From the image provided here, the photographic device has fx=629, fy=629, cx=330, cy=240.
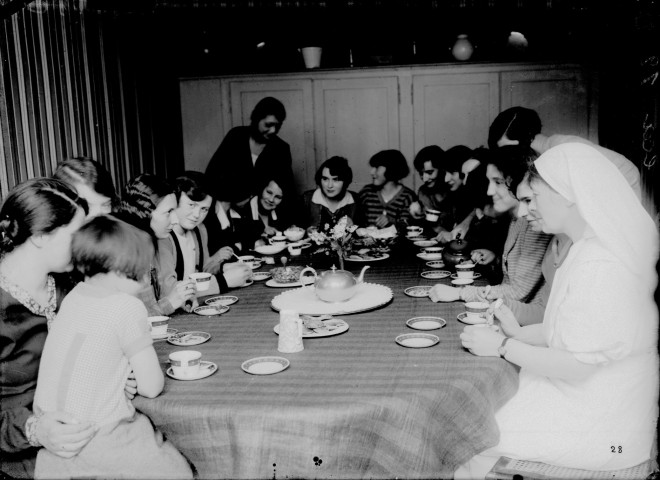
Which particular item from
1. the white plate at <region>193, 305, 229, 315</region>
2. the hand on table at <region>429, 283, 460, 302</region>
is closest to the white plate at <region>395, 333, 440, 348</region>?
the hand on table at <region>429, 283, 460, 302</region>

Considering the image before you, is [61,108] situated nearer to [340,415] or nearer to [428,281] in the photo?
[428,281]

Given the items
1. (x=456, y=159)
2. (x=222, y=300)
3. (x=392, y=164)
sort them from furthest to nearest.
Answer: (x=392, y=164) → (x=456, y=159) → (x=222, y=300)

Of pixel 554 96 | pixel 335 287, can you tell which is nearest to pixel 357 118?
pixel 554 96

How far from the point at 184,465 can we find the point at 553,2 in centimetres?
576

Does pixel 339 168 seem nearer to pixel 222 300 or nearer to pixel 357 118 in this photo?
pixel 357 118

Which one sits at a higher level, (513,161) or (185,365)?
(513,161)

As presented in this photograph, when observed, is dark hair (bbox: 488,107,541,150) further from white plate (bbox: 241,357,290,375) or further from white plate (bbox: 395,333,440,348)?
white plate (bbox: 241,357,290,375)

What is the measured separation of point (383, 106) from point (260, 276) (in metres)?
3.62

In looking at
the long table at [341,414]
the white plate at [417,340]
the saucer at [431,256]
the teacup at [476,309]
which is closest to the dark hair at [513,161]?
the teacup at [476,309]

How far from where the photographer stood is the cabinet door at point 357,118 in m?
6.43

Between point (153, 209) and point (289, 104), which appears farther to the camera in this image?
point (289, 104)

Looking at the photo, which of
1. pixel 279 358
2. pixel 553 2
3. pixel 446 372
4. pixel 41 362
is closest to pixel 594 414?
pixel 446 372

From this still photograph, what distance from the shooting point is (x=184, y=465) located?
1695mm

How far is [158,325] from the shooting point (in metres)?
2.30
